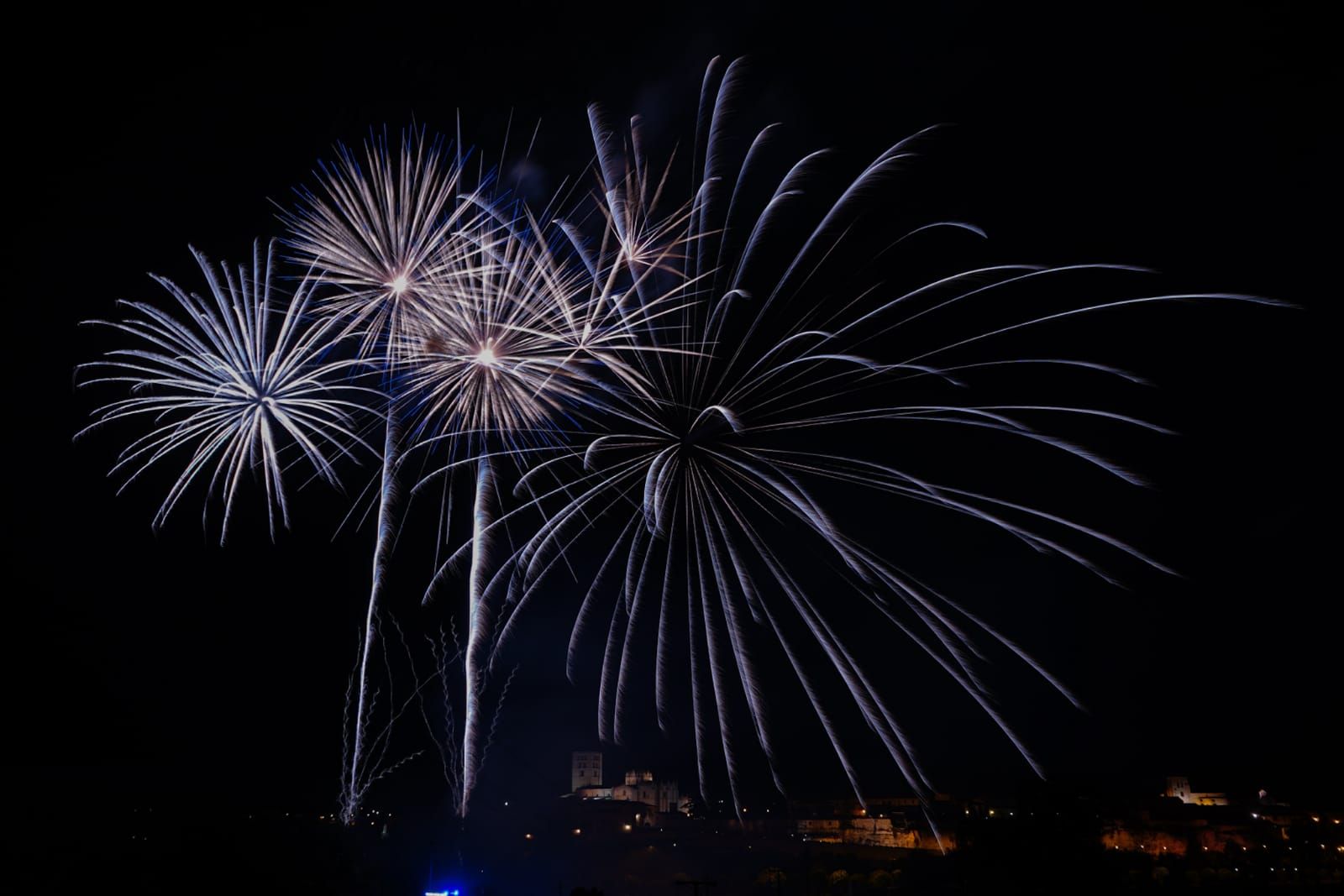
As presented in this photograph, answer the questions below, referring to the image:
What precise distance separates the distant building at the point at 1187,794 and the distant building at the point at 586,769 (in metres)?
58.4

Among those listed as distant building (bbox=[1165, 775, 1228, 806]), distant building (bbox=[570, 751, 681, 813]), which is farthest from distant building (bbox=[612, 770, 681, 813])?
distant building (bbox=[1165, 775, 1228, 806])

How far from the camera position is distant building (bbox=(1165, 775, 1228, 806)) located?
69.4 metres

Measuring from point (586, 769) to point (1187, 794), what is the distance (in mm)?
61285

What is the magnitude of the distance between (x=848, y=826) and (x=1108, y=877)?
25.6 metres

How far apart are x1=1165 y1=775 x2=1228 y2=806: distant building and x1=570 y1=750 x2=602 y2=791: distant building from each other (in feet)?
192

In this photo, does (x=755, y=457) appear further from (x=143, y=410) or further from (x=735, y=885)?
(x=735, y=885)

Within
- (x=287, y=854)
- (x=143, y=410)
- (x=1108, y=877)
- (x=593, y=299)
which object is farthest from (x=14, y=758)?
(x=1108, y=877)

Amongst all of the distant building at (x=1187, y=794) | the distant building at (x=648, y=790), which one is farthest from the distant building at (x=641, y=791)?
the distant building at (x=1187, y=794)

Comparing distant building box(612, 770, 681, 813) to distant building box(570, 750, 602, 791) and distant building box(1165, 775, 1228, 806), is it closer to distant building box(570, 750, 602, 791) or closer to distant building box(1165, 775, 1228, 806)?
A: distant building box(570, 750, 602, 791)

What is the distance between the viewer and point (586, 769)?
9650 centimetres

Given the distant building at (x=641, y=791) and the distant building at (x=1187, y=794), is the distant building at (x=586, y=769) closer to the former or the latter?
the distant building at (x=641, y=791)

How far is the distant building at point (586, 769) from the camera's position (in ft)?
314

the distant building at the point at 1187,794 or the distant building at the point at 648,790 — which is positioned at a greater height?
the distant building at the point at 648,790

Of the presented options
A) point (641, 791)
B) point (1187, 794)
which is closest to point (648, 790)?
point (641, 791)
